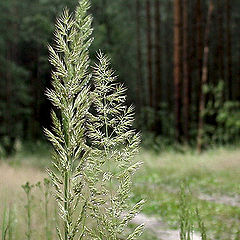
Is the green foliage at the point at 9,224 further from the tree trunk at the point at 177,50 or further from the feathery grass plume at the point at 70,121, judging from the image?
the tree trunk at the point at 177,50

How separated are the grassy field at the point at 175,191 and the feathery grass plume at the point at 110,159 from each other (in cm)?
281

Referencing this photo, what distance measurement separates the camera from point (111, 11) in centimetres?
2434

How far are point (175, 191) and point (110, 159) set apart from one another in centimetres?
777

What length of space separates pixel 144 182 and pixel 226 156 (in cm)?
237

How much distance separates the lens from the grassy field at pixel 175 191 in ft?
16.1

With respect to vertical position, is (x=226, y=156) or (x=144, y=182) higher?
(x=226, y=156)

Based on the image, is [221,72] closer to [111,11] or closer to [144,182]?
[111,11]

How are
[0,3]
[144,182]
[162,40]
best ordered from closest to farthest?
[144,182], [0,3], [162,40]

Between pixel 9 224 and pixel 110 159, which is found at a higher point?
pixel 110 159

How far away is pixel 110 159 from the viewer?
1441 millimetres

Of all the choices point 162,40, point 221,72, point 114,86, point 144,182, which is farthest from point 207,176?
point 162,40

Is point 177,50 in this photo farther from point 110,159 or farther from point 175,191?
point 110,159

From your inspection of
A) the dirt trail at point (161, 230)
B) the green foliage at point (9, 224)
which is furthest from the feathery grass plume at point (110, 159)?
the dirt trail at point (161, 230)

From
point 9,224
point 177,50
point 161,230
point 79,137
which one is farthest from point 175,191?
point 79,137
